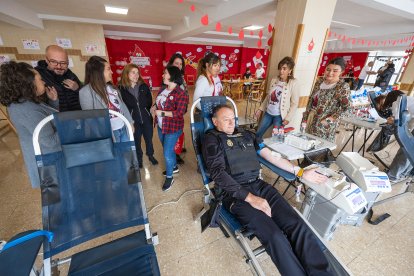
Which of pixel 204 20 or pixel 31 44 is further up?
pixel 204 20

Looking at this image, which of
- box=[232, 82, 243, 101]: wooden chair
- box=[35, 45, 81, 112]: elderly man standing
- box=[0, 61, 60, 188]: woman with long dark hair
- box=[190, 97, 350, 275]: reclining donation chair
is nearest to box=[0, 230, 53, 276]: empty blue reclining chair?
box=[0, 61, 60, 188]: woman with long dark hair

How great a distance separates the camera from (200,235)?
1.62 m

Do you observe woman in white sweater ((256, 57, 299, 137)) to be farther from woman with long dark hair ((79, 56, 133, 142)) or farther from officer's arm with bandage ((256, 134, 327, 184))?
woman with long dark hair ((79, 56, 133, 142))

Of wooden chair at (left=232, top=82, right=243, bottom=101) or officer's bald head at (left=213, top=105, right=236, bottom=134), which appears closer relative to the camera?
officer's bald head at (left=213, top=105, right=236, bottom=134)

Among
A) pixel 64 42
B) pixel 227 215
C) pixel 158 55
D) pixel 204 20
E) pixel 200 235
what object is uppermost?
pixel 204 20

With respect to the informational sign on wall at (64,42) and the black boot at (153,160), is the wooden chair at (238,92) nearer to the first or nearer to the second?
the black boot at (153,160)

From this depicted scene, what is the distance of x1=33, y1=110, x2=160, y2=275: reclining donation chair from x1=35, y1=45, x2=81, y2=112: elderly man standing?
71 cm

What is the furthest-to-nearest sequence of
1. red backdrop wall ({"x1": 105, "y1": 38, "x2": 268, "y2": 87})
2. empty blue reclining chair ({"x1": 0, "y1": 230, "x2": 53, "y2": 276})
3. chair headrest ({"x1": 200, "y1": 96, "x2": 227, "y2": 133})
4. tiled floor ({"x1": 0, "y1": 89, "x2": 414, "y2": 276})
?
red backdrop wall ({"x1": 105, "y1": 38, "x2": 268, "y2": 87}) < chair headrest ({"x1": 200, "y1": 96, "x2": 227, "y2": 133}) < tiled floor ({"x1": 0, "y1": 89, "x2": 414, "y2": 276}) < empty blue reclining chair ({"x1": 0, "y1": 230, "x2": 53, "y2": 276})

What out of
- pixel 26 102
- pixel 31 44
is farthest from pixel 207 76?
pixel 31 44

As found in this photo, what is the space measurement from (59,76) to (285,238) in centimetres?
223

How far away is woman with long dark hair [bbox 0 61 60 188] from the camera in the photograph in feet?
3.81

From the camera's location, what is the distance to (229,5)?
3.69 metres

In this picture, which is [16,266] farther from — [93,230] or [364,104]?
[364,104]

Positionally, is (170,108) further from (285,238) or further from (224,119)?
(285,238)
